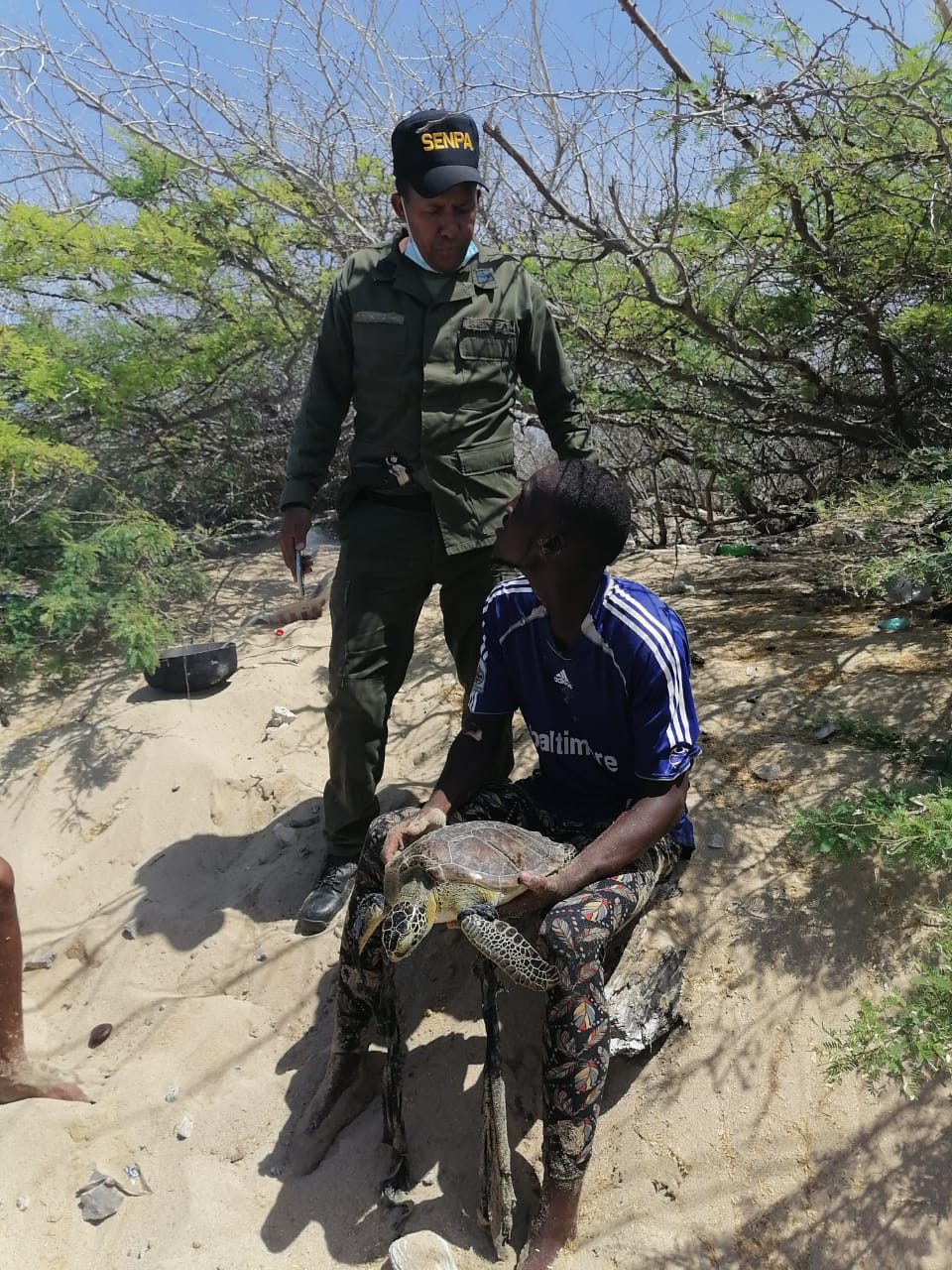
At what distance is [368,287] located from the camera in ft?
8.36

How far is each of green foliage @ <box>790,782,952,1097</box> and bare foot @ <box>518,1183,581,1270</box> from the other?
2.00 ft

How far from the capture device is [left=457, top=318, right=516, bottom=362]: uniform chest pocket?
2570mm

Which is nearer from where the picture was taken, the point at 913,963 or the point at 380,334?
the point at 913,963

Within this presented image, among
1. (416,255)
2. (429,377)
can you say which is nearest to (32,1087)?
(429,377)

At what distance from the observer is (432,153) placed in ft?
7.88

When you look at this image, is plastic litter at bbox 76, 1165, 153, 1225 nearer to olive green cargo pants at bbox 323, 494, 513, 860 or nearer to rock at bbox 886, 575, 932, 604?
olive green cargo pants at bbox 323, 494, 513, 860

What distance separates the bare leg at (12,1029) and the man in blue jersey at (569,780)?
0.77 meters

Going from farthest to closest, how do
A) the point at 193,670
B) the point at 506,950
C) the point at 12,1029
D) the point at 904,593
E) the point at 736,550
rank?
the point at 736,550
the point at 193,670
the point at 904,593
the point at 12,1029
the point at 506,950

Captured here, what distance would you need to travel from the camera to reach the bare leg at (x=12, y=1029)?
2268 mm

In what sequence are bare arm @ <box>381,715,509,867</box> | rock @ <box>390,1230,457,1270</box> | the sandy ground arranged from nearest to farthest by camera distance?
rock @ <box>390,1230,457,1270</box> < the sandy ground < bare arm @ <box>381,715,509,867</box>

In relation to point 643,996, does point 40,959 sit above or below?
below

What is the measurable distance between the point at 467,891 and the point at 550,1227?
73 cm

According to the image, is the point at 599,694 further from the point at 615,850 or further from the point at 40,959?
the point at 40,959

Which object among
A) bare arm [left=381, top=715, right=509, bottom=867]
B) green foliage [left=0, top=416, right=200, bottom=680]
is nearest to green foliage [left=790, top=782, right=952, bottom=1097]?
bare arm [left=381, top=715, right=509, bottom=867]
